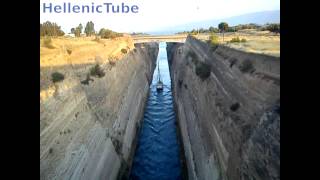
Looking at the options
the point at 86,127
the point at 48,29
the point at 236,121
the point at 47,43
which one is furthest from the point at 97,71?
the point at 236,121

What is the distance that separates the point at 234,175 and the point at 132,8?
6.55 m

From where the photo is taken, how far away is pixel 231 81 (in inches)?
771

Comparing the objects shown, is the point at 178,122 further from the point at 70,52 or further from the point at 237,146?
the point at 237,146

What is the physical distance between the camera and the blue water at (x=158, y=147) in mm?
22911

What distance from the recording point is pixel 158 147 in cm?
2716

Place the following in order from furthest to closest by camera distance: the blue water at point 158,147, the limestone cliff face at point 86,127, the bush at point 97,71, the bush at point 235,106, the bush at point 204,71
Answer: the bush at point 204,71
the bush at point 97,71
the blue water at point 158,147
the bush at point 235,106
the limestone cliff face at point 86,127

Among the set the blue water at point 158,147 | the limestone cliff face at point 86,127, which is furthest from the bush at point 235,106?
the blue water at point 158,147

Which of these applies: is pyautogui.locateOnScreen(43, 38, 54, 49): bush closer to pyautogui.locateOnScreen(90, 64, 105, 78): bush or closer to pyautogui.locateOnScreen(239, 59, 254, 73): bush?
pyautogui.locateOnScreen(90, 64, 105, 78): bush

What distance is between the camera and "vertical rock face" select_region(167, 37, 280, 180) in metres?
12.4

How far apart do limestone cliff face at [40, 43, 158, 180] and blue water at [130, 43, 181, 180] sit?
867mm

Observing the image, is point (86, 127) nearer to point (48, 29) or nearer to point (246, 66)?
point (246, 66)

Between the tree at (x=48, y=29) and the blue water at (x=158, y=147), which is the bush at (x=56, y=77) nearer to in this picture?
the blue water at (x=158, y=147)

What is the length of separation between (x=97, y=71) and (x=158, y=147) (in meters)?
6.34
